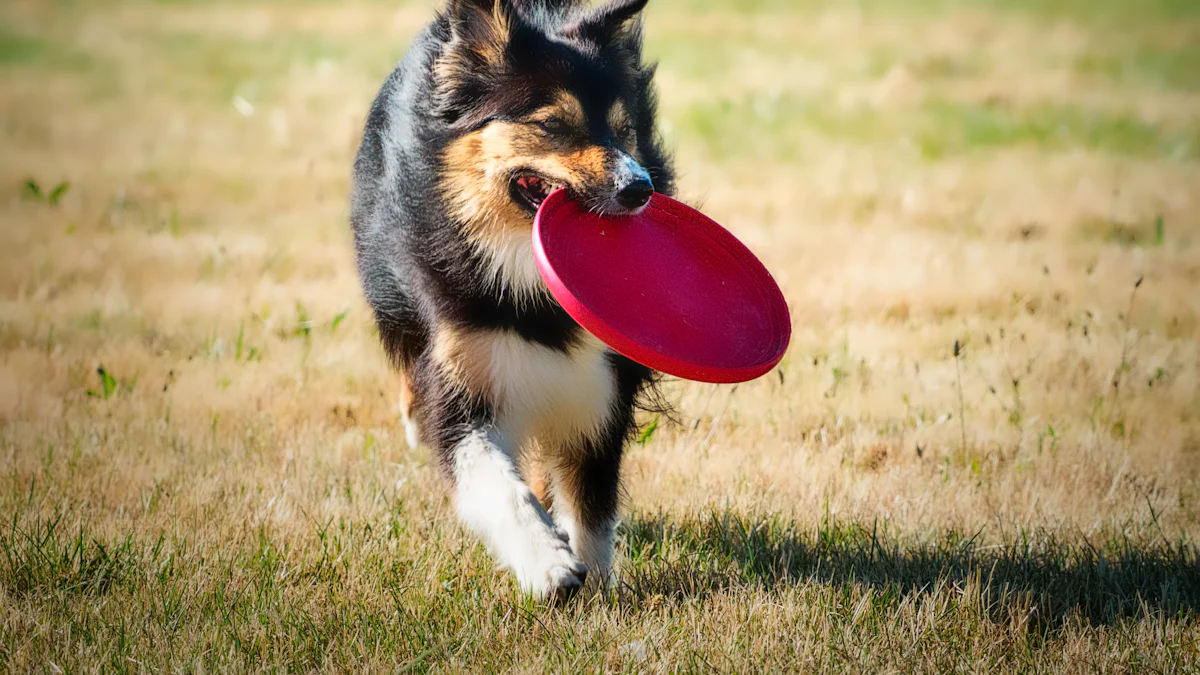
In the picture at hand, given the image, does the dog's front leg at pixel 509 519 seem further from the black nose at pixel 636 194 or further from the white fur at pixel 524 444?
the black nose at pixel 636 194

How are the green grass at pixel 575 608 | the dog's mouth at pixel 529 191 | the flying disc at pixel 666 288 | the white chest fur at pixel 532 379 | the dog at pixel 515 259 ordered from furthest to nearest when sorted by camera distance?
1. the white chest fur at pixel 532 379
2. the dog's mouth at pixel 529 191
3. the dog at pixel 515 259
4. the flying disc at pixel 666 288
5. the green grass at pixel 575 608

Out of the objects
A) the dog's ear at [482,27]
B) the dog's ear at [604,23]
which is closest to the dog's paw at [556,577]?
the dog's ear at [482,27]

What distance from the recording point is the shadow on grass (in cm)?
402

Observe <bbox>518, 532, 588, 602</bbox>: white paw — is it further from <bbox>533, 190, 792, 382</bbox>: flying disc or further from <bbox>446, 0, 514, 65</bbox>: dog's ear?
<bbox>446, 0, 514, 65</bbox>: dog's ear

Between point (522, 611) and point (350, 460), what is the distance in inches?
73.6

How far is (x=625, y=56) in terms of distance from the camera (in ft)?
14.2

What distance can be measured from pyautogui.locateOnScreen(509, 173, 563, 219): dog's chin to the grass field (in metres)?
1.22

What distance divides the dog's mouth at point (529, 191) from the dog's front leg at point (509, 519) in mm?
755

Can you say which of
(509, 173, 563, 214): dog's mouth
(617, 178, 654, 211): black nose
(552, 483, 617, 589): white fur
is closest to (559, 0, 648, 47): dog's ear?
(509, 173, 563, 214): dog's mouth

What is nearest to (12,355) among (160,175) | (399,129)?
(399,129)

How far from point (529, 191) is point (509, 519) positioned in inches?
41.8

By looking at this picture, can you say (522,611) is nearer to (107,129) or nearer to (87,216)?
(87,216)

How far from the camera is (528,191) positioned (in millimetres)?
3951

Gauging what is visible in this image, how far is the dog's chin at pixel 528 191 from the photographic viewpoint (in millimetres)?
3928
